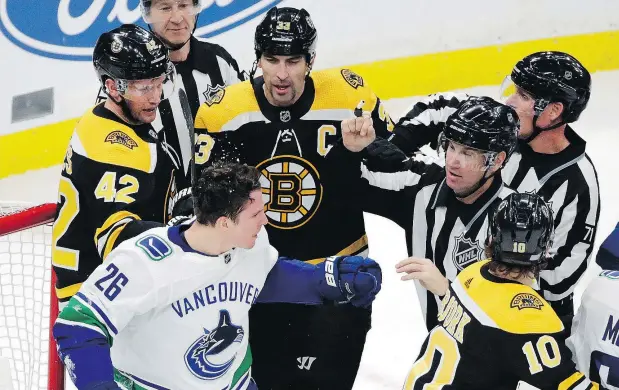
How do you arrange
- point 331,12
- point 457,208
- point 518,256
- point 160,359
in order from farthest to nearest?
point 331,12
point 457,208
point 160,359
point 518,256

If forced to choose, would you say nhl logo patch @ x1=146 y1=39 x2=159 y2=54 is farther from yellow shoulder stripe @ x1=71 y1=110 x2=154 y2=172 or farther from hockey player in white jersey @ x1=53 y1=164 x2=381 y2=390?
hockey player in white jersey @ x1=53 y1=164 x2=381 y2=390

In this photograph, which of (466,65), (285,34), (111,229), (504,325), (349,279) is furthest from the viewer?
(466,65)

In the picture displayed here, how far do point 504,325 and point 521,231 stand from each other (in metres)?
0.26

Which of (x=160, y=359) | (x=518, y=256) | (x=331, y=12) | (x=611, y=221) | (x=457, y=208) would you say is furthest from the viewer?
(x=331, y=12)

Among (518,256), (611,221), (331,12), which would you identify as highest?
(518,256)

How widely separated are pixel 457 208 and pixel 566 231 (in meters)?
0.41

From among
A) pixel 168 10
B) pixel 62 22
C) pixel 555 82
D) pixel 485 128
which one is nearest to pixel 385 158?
pixel 485 128

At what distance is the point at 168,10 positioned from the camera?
139 inches

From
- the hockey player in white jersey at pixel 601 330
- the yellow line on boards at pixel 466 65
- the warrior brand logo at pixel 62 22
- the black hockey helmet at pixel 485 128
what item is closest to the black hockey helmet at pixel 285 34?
the black hockey helmet at pixel 485 128

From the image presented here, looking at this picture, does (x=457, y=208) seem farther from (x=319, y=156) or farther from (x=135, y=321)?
(x=135, y=321)

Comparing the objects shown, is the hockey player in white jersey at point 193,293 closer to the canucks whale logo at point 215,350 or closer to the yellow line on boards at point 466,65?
the canucks whale logo at point 215,350

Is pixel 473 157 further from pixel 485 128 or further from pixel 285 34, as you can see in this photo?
pixel 285 34

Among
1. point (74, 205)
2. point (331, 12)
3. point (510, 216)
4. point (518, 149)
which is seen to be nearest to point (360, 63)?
point (331, 12)

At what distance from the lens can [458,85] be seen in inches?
249
